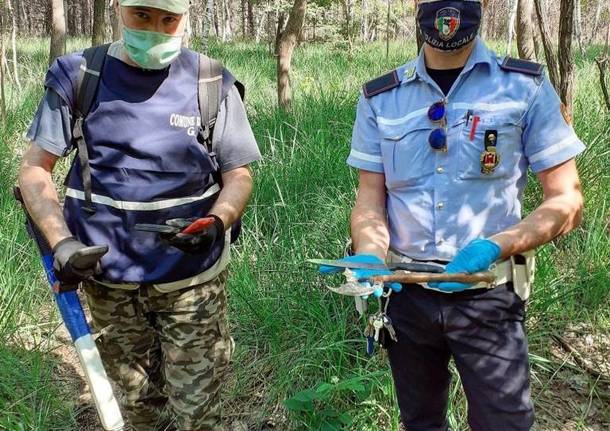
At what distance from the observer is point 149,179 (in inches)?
73.2

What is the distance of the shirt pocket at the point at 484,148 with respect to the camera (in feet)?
4.84

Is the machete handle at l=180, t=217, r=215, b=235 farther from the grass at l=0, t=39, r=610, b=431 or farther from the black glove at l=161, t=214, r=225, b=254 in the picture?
the grass at l=0, t=39, r=610, b=431

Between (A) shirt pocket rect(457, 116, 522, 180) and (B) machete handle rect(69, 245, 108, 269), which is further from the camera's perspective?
(B) machete handle rect(69, 245, 108, 269)

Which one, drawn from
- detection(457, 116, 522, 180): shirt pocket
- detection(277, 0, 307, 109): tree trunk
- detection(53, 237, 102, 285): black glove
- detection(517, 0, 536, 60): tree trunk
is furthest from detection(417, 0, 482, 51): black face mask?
detection(277, 0, 307, 109): tree trunk

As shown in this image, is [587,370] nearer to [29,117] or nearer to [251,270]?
[251,270]

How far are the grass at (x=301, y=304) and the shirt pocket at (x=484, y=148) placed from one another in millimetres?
1050

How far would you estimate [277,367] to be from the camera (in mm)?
2799

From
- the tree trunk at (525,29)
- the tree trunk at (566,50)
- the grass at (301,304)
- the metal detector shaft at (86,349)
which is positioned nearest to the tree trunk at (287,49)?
the grass at (301,304)

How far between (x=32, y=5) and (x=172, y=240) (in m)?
42.2

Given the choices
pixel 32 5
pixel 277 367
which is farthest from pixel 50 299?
pixel 32 5

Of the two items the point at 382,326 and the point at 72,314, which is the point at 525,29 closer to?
the point at 382,326

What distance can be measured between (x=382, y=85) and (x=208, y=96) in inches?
23.7

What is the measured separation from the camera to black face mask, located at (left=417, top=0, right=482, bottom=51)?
1.51 metres

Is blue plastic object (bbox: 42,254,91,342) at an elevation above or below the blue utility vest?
below
